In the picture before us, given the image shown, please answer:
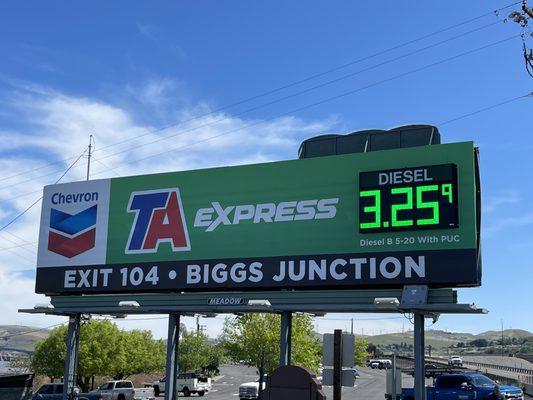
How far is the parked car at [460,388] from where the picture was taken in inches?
1115

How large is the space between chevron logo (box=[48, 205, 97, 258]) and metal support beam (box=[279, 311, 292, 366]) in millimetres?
8092

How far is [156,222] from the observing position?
78.3 feet

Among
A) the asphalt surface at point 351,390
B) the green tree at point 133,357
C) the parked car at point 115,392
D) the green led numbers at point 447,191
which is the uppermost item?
the green led numbers at point 447,191

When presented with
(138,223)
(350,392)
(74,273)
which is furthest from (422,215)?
(350,392)

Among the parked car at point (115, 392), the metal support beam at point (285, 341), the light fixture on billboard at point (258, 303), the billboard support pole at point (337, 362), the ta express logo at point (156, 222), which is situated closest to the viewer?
the billboard support pole at point (337, 362)

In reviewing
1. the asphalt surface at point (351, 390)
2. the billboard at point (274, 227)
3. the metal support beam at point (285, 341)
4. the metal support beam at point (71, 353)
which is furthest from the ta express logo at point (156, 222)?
the asphalt surface at point (351, 390)

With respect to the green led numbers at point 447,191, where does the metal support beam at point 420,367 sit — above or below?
below

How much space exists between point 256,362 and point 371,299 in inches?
755

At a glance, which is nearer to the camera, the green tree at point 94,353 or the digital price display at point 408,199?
the digital price display at point 408,199

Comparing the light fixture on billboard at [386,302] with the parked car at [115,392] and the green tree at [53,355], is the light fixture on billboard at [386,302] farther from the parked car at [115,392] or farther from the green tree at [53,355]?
the green tree at [53,355]

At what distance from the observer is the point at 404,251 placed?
1969cm

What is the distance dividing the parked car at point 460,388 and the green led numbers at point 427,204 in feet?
40.0

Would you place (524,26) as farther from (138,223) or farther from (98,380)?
(98,380)

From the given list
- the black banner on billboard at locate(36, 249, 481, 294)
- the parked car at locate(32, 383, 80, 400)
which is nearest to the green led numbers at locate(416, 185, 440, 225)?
the black banner on billboard at locate(36, 249, 481, 294)
